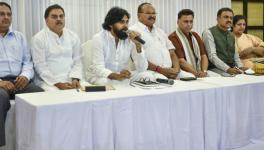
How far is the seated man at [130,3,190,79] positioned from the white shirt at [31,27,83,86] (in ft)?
2.43

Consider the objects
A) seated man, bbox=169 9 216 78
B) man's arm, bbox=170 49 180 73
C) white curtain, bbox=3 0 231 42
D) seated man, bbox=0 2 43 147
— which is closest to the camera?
seated man, bbox=0 2 43 147

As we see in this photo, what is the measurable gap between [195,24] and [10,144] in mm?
3179

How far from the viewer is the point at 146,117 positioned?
7.57 feet

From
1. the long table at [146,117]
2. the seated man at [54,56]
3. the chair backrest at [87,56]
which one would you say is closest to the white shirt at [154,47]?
the chair backrest at [87,56]

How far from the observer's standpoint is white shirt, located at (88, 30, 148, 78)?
3.18 meters

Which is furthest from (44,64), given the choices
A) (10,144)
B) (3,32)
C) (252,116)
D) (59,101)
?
(252,116)

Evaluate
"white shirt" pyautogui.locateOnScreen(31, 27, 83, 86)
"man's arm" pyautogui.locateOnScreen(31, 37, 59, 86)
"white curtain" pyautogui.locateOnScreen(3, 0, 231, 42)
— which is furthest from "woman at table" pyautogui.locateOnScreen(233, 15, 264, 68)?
"man's arm" pyautogui.locateOnScreen(31, 37, 59, 86)

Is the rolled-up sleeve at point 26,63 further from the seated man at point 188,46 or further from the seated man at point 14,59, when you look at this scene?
the seated man at point 188,46

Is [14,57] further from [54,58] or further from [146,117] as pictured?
[146,117]

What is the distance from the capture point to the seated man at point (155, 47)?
3715mm

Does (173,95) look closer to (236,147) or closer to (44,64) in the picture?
(236,147)

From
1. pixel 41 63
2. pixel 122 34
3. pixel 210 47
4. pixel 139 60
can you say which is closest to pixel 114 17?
pixel 122 34

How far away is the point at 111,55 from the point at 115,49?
0.21 feet

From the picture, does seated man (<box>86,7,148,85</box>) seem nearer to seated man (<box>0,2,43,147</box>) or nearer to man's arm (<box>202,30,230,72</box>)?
seated man (<box>0,2,43,147</box>)
